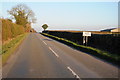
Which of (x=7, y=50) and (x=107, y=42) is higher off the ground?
(x=107, y=42)

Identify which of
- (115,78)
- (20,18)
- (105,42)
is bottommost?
(115,78)

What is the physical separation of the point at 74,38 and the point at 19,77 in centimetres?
2134

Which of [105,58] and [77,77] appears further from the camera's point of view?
[105,58]

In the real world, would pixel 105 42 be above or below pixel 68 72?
above

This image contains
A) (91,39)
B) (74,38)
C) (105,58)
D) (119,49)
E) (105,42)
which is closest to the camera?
(105,58)

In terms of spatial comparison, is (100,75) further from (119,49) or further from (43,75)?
(119,49)

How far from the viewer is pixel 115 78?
264 inches

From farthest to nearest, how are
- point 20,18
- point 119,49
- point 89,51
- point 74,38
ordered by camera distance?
1. point 20,18
2. point 74,38
3. point 89,51
4. point 119,49

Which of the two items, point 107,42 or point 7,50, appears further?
point 107,42

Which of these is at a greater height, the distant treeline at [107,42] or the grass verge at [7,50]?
the distant treeline at [107,42]

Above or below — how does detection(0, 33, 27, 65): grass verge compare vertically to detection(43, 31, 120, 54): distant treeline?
below

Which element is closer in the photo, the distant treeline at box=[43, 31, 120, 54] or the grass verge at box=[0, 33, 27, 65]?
the grass verge at box=[0, 33, 27, 65]

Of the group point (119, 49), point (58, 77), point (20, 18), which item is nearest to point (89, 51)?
point (119, 49)

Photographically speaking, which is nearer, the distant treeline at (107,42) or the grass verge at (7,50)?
the grass verge at (7,50)
